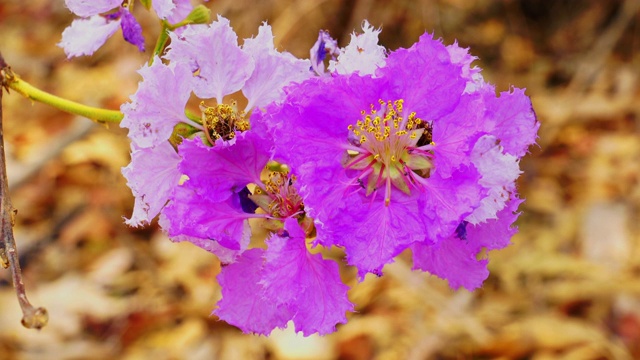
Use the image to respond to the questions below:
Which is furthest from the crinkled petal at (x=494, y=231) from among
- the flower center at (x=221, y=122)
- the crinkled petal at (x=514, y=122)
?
the flower center at (x=221, y=122)

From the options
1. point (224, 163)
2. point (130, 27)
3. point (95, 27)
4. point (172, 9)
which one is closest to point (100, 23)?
point (95, 27)

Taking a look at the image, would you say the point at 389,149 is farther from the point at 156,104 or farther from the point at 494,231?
the point at 156,104

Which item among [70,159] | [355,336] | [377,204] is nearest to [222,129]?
[377,204]

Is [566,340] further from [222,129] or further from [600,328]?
[222,129]

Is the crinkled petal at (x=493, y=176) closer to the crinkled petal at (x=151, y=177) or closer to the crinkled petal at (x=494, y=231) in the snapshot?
the crinkled petal at (x=494, y=231)

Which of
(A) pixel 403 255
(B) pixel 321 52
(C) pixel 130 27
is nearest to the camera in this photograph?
(B) pixel 321 52

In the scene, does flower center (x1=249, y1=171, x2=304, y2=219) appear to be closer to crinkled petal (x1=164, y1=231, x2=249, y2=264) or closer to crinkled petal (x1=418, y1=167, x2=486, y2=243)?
crinkled petal (x1=164, y1=231, x2=249, y2=264)
